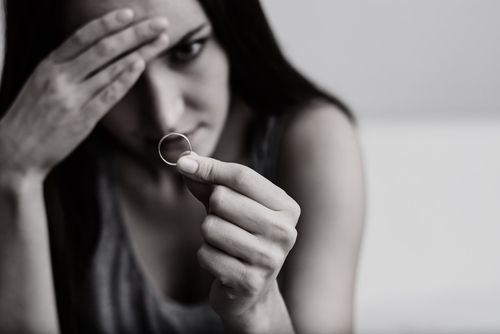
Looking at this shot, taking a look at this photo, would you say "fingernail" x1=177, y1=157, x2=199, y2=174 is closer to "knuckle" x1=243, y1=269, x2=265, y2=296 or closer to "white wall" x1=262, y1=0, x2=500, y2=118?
"knuckle" x1=243, y1=269, x2=265, y2=296

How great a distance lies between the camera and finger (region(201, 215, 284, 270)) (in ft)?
1.63

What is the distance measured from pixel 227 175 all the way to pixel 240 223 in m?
0.04

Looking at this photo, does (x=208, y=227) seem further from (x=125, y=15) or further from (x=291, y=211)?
(x=125, y=15)

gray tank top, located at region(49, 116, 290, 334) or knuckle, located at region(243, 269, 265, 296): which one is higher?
knuckle, located at region(243, 269, 265, 296)

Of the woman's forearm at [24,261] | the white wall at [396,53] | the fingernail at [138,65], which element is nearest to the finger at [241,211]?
the fingernail at [138,65]

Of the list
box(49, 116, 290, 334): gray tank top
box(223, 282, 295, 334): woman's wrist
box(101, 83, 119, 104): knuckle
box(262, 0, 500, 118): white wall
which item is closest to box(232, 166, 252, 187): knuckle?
box(223, 282, 295, 334): woman's wrist

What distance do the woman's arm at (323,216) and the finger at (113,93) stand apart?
0.85 ft

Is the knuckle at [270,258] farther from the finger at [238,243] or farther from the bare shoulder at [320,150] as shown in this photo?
the bare shoulder at [320,150]

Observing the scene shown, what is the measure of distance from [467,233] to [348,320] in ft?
1.55

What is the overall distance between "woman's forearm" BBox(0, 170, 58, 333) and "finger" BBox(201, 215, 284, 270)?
31 cm

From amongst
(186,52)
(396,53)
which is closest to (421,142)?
(396,53)

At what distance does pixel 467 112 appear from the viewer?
48.3 inches

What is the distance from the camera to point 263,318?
59cm

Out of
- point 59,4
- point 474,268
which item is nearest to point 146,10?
point 59,4
